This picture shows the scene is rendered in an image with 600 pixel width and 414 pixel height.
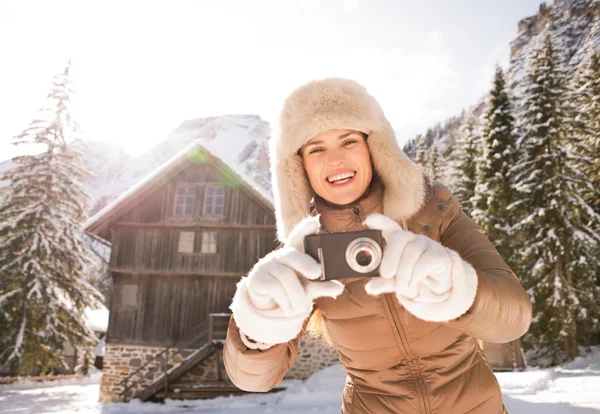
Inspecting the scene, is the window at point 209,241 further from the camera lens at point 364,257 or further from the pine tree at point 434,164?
the pine tree at point 434,164

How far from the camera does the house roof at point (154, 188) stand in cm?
1484

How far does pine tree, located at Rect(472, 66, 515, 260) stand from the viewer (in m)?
18.8

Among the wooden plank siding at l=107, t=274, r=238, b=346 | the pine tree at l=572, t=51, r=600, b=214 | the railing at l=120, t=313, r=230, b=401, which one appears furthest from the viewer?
the pine tree at l=572, t=51, r=600, b=214

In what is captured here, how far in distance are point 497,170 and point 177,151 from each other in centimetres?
15932

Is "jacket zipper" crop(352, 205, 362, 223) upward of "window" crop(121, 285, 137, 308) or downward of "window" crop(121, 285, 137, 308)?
upward

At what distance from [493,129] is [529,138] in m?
2.86

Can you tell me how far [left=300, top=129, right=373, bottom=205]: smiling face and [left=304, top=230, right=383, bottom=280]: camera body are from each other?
0.79m

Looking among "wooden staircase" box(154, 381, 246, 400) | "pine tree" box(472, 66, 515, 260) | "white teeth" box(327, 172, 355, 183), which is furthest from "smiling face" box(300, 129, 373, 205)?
"pine tree" box(472, 66, 515, 260)

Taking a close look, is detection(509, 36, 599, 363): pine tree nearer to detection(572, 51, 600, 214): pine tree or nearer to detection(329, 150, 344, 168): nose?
detection(572, 51, 600, 214): pine tree

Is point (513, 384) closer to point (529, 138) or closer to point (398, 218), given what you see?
point (398, 218)

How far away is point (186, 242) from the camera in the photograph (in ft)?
50.3

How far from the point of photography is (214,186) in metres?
15.6

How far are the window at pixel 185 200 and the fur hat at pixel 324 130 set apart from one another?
1366 cm

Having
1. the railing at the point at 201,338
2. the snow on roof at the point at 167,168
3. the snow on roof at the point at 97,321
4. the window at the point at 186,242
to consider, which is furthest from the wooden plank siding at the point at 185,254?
the snow on roof at the point at 97,321
